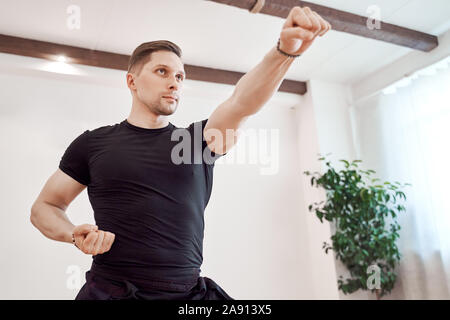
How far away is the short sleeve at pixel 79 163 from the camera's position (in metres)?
1.04

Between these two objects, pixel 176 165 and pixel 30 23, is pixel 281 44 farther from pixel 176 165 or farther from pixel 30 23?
pixel 30 23

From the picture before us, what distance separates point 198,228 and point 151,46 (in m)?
0.56

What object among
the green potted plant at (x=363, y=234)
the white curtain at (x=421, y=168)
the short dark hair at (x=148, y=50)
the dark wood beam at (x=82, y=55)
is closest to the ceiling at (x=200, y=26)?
the dark wood beam at (x=82, y=55)

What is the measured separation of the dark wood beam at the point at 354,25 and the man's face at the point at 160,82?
57.6 inches

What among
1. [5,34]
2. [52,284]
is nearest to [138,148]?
[52,284]

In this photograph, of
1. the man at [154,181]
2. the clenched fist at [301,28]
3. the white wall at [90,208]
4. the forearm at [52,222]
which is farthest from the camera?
the white wall at [90,208]

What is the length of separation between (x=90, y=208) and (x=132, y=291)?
239 cm

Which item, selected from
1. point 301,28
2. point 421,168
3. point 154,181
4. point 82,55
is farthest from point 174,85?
point 421,168

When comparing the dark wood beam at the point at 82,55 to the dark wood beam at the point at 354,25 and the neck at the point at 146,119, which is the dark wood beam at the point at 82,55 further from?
the neck at the point at 146,119

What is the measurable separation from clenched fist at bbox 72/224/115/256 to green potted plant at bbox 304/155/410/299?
2572 mm

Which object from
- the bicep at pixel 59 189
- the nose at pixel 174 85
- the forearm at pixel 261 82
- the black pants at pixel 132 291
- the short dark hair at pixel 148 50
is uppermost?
the short dark hair at pixel 148 50

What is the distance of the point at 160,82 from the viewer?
3.41ft

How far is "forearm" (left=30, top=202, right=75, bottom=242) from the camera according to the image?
968mm

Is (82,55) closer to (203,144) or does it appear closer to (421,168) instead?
(203,144)
